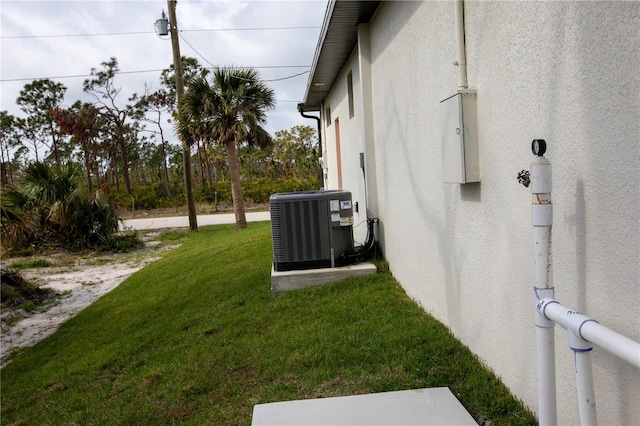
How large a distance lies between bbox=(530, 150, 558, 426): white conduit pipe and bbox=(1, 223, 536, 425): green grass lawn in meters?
0.50

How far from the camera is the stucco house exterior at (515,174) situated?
1.64 meters

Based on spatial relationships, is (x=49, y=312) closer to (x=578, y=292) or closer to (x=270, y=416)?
(x=270, y=416)

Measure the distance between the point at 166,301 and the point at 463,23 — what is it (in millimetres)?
5531

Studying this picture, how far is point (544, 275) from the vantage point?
1.92 metres

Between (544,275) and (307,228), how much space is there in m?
3.91

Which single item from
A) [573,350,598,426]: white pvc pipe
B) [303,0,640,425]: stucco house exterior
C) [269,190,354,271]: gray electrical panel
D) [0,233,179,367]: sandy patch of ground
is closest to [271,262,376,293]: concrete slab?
[269,190,354,271]: gray electrical panel

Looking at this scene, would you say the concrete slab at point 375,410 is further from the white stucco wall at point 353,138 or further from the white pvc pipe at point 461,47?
the white stucco wall at point 353,138

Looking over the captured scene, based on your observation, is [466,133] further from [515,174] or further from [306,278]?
[306,278]

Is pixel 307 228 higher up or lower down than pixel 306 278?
higher up

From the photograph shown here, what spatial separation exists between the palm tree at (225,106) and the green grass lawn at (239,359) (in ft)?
29.6

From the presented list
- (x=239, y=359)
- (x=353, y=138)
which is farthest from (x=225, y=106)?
(x=239, y=359)

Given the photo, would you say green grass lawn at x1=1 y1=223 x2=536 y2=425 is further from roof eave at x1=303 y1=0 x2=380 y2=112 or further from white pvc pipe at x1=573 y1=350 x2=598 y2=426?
roof eave at x1=303 y1=0 x2=380 y2=112

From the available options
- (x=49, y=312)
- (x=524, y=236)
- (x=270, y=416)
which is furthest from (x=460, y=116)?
(x=49, y=312)

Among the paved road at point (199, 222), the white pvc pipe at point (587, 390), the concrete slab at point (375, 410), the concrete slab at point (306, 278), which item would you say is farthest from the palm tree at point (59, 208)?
the white pvc pipe at point (587, 390)
